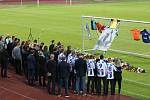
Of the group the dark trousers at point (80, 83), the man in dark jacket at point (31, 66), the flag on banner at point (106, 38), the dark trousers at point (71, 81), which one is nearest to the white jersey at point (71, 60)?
the dark trousers at point (71, 81)

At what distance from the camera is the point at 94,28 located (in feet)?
85.1

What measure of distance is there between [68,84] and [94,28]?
29.2ft

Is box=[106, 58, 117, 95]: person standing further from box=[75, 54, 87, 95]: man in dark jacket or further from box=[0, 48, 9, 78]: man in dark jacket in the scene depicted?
box=[0, 48, 9, 78]: man in dark jacket

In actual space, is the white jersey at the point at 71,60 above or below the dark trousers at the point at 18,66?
above

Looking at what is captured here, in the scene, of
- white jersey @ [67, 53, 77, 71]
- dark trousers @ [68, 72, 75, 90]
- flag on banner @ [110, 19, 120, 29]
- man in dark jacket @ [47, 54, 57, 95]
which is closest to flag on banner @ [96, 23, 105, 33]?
flag on banner @ [110, 19, 120, 29]

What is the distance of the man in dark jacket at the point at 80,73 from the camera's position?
53.9ft

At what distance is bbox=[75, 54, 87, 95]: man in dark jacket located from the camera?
16.4m

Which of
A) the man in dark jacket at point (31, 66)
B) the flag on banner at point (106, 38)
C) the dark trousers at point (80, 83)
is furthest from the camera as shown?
the flag on banner at point (106, 38)

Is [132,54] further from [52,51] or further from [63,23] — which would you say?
[63,23]

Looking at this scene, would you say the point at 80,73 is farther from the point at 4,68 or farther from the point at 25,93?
the point at 4,68

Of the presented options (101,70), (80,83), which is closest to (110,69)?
(101,70)

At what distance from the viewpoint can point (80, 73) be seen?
1658cm

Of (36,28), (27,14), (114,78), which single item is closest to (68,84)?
(114,78)

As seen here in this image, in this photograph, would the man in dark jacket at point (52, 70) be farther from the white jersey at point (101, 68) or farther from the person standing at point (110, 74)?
the person standing at point (110, 74)
